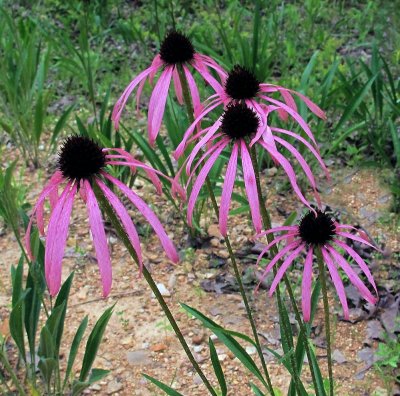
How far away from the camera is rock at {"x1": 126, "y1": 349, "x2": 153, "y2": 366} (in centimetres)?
200

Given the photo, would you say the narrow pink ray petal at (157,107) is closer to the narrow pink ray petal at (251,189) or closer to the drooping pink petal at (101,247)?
the narrow pink ray petal at (251,189)

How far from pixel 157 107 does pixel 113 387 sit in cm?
99

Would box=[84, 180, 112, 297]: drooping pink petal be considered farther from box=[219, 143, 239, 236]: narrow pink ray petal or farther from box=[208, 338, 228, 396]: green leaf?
box=[208, 338, 228, 396]: green leaf

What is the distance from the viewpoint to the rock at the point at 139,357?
6.56 ft

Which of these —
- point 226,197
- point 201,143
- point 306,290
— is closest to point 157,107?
point 201,143

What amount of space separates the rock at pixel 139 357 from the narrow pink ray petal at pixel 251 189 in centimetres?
111

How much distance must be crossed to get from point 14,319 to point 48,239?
713 millimetres

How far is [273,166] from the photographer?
9.64 feet

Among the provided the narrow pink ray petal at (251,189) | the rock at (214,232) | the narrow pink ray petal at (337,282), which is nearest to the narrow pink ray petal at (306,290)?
the narrow pink ray petal at (337,282)

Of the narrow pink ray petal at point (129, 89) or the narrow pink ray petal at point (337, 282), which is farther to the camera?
the narrow pink ray petal at point (129, 89)

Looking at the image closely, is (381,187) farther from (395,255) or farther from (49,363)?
(49,363)

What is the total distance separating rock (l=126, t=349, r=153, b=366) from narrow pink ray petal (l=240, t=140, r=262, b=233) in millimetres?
1113

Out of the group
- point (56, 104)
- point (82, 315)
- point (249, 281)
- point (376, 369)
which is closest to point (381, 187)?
point (249, 281)

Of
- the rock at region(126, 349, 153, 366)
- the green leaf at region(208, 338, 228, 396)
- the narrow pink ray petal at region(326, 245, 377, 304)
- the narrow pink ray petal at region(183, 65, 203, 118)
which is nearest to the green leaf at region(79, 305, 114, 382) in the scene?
the green leaf at region(208, 338, 228, 396)
